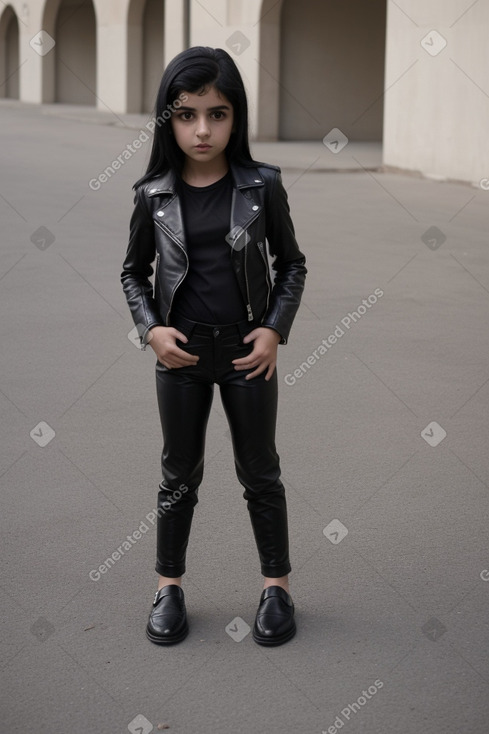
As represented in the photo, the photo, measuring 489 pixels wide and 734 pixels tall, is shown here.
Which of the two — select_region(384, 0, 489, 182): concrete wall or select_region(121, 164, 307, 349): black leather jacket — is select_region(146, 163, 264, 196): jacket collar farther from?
select_region(384, 0, 489, 182): concrete wall

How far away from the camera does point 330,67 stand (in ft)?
80.0

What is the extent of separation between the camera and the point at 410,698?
10.1ft

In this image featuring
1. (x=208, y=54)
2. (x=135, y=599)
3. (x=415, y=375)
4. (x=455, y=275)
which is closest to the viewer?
(x=208, y=54)

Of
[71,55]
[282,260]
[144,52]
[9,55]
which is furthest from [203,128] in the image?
[9,55]

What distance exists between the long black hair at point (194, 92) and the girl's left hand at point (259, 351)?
1.72 ft

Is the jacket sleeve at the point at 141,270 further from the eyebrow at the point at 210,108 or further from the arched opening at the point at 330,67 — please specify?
the arched opening at the point at 330,67

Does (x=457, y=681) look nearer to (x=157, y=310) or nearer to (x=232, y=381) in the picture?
(x=232, y=381)

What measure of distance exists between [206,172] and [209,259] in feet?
0.91

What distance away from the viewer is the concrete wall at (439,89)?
15008 millimetres

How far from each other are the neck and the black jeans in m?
0.43

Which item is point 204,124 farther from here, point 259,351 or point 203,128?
point 259,351

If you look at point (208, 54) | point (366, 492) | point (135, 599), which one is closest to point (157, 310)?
point (208, 54)

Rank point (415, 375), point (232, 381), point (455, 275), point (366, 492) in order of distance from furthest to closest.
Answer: point (455, 275) < point (415, 375) < point (366, 492) < point (232, 381)

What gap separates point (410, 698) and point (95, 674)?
95 centimetres
